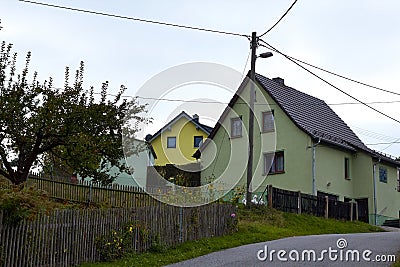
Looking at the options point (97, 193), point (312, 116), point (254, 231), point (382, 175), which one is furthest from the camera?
point (312, 116)

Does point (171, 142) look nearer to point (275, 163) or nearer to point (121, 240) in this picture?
point (275, 163)

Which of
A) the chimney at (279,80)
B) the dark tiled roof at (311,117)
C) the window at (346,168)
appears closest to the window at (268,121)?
the dark tiled roof at (311,117)

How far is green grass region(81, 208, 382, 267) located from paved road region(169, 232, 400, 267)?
2.24 feet

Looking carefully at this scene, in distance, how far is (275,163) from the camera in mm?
34938

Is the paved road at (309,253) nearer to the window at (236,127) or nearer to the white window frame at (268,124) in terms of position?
the white window frame at (268,124)

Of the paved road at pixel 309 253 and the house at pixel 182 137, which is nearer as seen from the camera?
the paved road at pixel 309 253

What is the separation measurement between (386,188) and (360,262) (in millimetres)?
24264

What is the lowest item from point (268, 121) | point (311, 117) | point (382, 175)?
point (382, 175)

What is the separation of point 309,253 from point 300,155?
1891cm

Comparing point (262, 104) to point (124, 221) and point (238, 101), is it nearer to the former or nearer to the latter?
point (238, 101)

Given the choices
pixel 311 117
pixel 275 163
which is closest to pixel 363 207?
pixel 275 163

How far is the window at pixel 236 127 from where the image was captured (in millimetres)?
37425

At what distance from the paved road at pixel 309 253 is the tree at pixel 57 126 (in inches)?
215

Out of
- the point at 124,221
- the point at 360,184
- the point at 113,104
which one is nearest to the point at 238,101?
the point at 360,184
